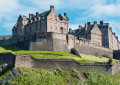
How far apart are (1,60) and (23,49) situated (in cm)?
1507

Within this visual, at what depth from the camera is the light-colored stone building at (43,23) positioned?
81.8m

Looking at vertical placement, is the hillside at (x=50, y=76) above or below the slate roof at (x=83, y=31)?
below

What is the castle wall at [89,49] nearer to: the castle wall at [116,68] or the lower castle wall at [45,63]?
the castle wall at [116,68]

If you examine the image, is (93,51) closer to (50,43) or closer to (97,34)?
(97,34)

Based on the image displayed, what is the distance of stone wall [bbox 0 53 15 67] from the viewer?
2344 inches

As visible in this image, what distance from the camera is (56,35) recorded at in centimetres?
7444

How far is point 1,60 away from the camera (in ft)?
205

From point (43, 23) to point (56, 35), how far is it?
32.3 ft

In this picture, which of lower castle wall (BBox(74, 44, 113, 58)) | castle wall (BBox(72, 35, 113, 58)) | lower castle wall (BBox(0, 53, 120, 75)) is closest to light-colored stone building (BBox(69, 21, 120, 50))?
castle wall (BBox(72, 35, 113, 58))

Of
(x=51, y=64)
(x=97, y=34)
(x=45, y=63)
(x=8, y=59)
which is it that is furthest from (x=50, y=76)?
(x=97, y=34)

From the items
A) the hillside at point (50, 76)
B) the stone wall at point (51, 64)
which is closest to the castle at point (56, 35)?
the hillside at point (50, 76)

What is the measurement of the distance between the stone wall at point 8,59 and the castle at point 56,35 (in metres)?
12.8

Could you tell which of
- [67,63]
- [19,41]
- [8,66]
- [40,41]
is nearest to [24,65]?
[8,66]

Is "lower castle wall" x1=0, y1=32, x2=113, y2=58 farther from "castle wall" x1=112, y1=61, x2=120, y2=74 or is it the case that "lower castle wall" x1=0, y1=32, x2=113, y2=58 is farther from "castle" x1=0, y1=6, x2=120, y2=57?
"castle wall" x1=112, y1=61, x2=120, y2=74
